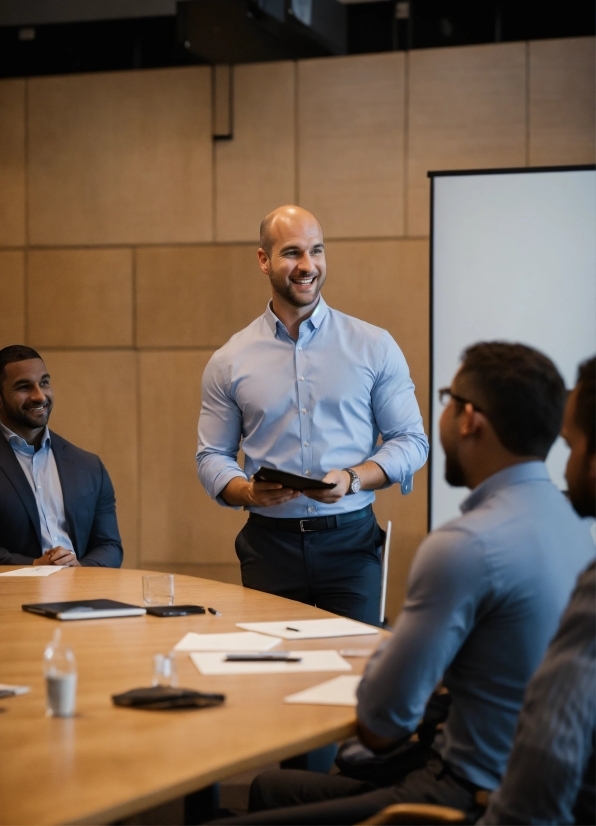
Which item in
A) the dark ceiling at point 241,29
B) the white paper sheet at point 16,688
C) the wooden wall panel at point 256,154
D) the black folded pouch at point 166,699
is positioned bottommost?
the white paper sheet at point 16,688

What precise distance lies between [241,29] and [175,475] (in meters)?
2.58

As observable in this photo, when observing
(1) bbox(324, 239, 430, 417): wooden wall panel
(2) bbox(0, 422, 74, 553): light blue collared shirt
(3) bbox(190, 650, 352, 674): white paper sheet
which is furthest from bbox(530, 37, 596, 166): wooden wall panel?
(3) bbox(190, 650, 352, 674): white paper sheet

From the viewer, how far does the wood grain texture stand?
593cm

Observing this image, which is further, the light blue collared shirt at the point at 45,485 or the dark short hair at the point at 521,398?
the light blue collared shirt at the point at 45,485

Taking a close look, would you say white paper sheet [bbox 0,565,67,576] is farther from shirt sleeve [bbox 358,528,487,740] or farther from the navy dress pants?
A: shirt sleeve [bbox 358,528,487,740]

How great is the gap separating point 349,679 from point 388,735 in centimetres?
29

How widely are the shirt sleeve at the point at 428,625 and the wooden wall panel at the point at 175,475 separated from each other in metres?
4.40

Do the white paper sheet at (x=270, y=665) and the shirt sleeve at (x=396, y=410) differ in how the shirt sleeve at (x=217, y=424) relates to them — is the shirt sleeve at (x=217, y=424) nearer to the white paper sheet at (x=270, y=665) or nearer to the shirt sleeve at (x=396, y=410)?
the shirt sleeve at (x=396, y=410)

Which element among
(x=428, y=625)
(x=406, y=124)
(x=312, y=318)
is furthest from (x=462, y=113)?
(x=428, y=625)

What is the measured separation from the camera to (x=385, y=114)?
5.96 m

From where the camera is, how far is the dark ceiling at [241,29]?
17.5 ft

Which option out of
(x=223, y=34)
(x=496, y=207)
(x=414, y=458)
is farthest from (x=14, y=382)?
(x=496, y=207)

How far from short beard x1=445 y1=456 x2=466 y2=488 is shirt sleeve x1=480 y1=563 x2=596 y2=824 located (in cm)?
50

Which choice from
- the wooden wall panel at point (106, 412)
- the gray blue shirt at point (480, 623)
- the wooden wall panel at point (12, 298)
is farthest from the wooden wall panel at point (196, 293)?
the gray blue shirt at point (480, 623)
